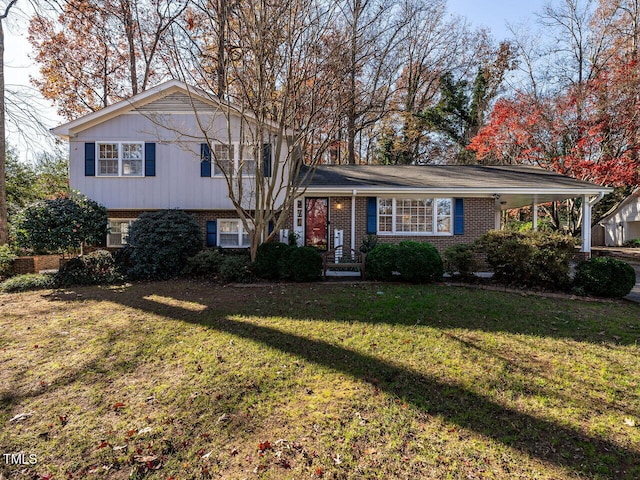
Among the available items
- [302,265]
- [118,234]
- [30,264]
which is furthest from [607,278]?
[30,264]

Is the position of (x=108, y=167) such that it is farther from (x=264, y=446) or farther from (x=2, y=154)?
→ (x=264, y=446)

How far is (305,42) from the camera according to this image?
25.4 feet

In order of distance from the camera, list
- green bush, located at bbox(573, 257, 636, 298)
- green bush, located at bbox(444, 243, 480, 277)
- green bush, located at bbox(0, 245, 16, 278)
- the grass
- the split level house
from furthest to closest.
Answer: the split level house → green bush, located at bbox(0, 245, 16, 278) → green bush, located at bbox(444, 243, 480, 277) → green bush, located at bbox(573, 257, 636, 298) → the grass

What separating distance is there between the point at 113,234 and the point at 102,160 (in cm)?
266

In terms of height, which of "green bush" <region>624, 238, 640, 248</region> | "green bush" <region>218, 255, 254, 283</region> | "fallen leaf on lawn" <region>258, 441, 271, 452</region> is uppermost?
"green bush" <region>624, 238, 640, 248</region>

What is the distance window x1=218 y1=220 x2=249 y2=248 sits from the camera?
11844 millimetres

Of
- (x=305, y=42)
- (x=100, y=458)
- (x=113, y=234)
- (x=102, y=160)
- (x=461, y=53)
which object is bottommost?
(x=100, y=458)

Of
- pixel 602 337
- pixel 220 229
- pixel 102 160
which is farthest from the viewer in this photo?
pixel 220 229

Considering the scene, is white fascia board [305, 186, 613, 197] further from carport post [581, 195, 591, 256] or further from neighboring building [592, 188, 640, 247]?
neighboring building [592, 188, 640, 247]

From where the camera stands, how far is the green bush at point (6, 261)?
965cm

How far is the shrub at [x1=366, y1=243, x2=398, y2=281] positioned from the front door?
326cm

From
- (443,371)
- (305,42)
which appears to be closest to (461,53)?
(305,42)

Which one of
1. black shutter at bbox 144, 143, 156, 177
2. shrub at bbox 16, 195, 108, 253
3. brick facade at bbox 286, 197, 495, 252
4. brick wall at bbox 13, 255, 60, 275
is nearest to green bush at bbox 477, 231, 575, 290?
brick facade at bbox 286, 197, 495, 252

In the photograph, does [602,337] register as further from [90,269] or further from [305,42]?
[90,269]
